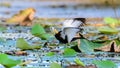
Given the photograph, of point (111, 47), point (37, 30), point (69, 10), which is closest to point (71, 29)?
point (111, 47)

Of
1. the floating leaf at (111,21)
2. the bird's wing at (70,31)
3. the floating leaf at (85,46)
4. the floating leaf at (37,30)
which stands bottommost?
the floating leaf at (85,46)

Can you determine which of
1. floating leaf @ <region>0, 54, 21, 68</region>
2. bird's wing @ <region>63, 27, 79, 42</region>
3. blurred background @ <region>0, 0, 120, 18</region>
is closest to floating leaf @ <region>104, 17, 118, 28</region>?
blurred background @ <region>0, 0, 120, 18</region>

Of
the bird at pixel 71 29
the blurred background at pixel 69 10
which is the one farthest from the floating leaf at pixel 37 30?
the blurred background at pixel 69 10

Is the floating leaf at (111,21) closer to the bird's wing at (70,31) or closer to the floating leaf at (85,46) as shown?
the bird's wing at (70,31)

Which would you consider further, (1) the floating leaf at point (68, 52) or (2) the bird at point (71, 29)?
(2) the bird at point (71, 29)

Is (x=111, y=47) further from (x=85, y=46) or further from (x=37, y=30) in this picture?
(x=37, y=30)

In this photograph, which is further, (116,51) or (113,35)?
(113,35)

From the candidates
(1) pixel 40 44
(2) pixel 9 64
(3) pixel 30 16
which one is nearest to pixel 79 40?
(1) pixel 40 44

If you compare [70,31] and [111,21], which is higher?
[111,21]

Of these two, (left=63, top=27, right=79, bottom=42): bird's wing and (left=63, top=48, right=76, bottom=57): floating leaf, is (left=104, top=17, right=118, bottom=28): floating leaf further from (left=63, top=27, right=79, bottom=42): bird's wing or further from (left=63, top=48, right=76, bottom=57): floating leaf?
(left=63, top=48, right=76, bottom=57): floating leaf

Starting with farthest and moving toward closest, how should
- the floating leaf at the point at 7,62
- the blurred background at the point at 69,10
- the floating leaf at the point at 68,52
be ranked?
the blurred background at the point at 69,10
the floating leaf at the point at 68,52
the floating leaf at the point at 7,62

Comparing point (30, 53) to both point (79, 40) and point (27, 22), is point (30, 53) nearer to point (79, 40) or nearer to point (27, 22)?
point (79, 40)
